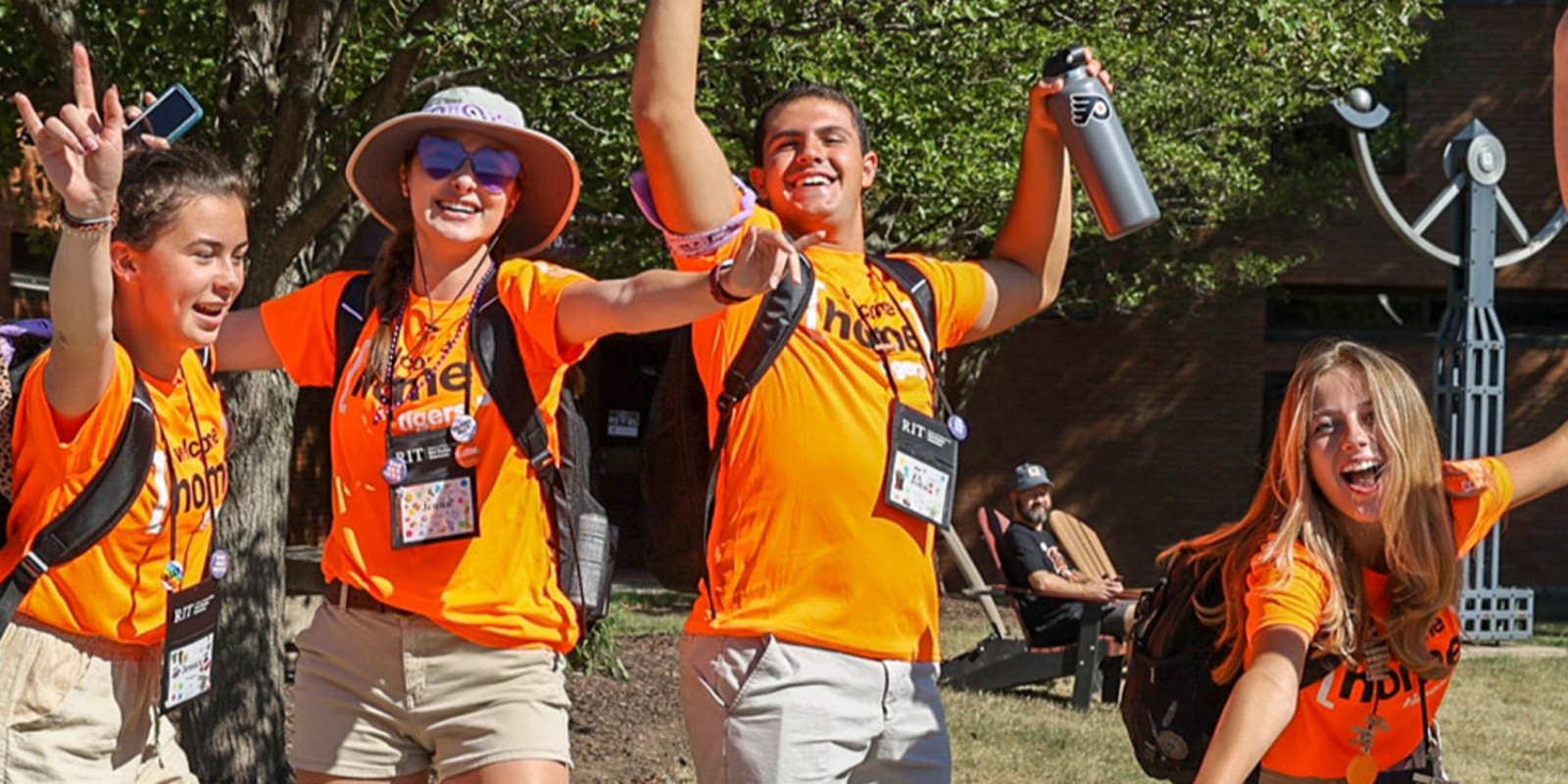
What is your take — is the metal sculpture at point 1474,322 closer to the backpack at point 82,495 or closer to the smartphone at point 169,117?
the smartphone at point 169,117

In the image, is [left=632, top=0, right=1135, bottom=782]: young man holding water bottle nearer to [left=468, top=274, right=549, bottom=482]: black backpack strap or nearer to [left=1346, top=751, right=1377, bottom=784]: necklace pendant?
[left=468, top=274, right=549, bottom=482]: black backpack strap

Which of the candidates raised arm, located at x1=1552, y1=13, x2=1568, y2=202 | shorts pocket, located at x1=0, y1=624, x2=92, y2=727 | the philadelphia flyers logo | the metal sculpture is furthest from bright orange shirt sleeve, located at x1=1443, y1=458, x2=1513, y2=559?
the metal sculpture

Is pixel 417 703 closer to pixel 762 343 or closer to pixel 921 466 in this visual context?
pixel 762 343

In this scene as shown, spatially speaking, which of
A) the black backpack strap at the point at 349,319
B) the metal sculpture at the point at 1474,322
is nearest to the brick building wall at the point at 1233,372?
the metal sculpture at the point at 1474,322

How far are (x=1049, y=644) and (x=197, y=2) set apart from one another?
6246 millimetres

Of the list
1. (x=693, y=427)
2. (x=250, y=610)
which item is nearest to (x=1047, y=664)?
(x=250, y=610)

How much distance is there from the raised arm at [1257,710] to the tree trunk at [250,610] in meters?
5.23

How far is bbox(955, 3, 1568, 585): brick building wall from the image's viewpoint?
21.1m

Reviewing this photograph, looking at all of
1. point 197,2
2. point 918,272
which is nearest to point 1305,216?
point 197,2

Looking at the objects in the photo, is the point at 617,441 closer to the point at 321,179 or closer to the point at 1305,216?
the point at 1305,216

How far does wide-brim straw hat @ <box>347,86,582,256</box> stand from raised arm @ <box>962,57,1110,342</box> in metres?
0.91

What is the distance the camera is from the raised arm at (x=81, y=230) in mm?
2824

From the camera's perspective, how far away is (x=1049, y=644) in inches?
432

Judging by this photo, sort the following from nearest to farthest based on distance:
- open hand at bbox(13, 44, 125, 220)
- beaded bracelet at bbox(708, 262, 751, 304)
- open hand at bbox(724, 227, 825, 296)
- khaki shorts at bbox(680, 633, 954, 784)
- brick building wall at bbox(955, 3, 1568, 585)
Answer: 1. open hand at bbox(13, 44, 125, 220)
2. open hand at bbox(724, 227, 825, 296)
3. beaded bracelet at bbox(708, 262, 751, 304)
4. khaki shorts at bbox(680, 633, 954, 784)
5. brick building wall at bbox(955, 3, 1568, 585)
